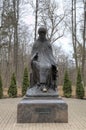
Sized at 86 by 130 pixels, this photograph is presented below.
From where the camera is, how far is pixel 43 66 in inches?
352

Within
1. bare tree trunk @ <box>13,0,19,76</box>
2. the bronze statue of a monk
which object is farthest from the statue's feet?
bare tree trunk @ <box>13,0,19,76</box>

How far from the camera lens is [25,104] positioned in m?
8.22

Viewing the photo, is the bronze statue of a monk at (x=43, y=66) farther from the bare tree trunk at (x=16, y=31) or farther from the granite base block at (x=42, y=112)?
the bare tree trunk at (x=16, y=31)

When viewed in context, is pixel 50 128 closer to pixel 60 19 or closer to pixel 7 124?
pixel 7 124

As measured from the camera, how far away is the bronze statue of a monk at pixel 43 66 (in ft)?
29.2

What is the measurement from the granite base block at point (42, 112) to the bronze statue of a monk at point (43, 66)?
2.16 feet

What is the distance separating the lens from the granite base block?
815 centimetres

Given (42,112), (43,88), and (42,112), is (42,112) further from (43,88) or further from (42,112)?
(43,88)

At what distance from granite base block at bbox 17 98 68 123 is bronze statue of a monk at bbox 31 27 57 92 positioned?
25.9 inches

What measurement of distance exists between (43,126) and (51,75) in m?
2.09

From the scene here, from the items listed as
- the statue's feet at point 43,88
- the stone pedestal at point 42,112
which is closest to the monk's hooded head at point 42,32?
the statue's feet at point 43,88

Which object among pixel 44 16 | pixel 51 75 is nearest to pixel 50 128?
pixel 51 75

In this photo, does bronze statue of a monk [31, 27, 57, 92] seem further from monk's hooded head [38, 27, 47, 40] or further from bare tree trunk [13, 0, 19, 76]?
bare tree trunk [13, 0, 19, 76]

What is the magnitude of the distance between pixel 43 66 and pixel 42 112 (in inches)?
57.2
